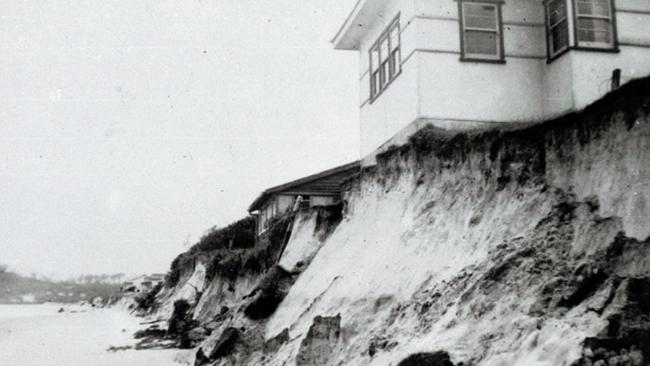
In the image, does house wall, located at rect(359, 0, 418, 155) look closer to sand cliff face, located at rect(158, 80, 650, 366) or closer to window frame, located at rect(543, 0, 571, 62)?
sand cliff face, located at rect(158, 80, 650, 366)

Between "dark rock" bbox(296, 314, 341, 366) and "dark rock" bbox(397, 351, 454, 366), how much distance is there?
131 inches

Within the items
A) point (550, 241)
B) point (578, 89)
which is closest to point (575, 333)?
point (550, 241)

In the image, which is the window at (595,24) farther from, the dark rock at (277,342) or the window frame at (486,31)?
the dark rock at (277,342)

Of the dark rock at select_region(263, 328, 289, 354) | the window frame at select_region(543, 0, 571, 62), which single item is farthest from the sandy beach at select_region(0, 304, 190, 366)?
the window frame at select_region(543, 0, 571, 62)

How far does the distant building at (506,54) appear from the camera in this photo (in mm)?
14203

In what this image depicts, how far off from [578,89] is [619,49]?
146 cm

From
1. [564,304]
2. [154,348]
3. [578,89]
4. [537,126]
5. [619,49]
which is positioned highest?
[619,49]

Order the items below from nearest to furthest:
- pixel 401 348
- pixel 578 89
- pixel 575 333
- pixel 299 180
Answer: pixel 575 333 < pixel 401 348 < pixel 578 89 < pixel 299 180

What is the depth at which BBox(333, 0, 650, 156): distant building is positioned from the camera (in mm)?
14203

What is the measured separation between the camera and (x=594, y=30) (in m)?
14.2

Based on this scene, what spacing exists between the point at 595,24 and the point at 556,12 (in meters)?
Answer: 0.94

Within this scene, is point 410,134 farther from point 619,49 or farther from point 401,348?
point 401,348

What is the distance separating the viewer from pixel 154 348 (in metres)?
24.1

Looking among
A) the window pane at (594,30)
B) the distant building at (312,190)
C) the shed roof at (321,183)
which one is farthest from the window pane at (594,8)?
the shed roof at (321,183)
